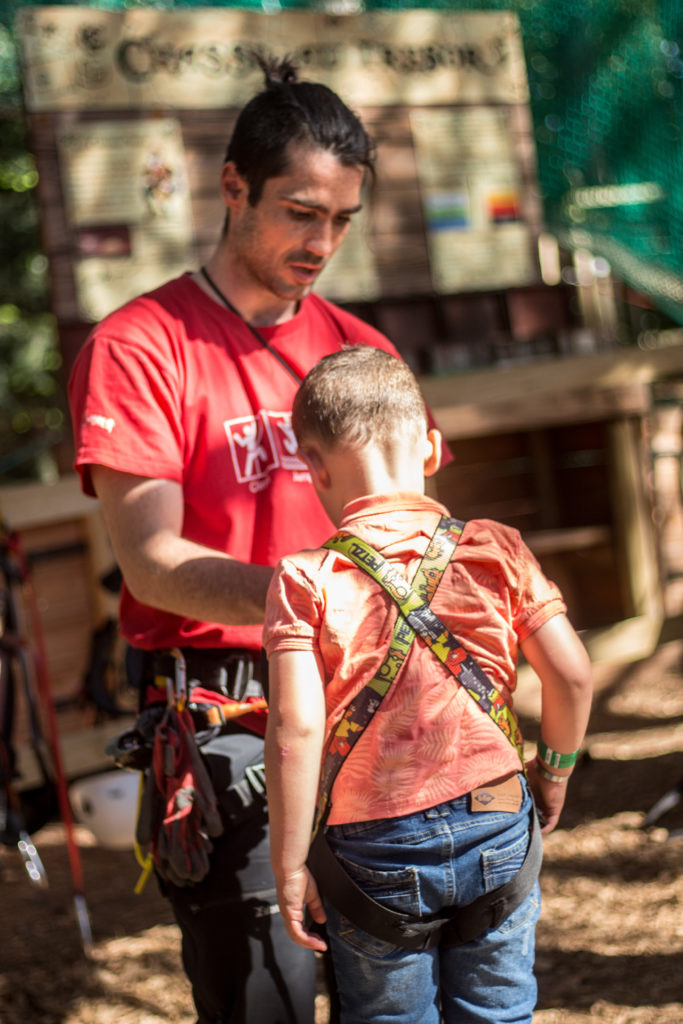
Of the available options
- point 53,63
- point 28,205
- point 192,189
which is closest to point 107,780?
point 192,189

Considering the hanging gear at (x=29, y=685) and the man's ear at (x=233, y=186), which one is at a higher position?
the man's ear at (x=233, y=186)

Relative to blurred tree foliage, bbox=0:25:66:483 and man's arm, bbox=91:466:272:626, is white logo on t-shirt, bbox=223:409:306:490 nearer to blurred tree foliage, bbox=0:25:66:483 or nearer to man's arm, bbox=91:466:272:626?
man's arm, bbox=91:466:272:626

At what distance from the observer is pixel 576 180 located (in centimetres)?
618

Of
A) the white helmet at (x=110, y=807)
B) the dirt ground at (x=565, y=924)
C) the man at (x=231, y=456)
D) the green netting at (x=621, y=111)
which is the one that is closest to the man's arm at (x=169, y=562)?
the man at (x=231, y=456)

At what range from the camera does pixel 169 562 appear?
1.71 metres

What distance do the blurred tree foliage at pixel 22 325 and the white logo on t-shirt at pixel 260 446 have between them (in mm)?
9112

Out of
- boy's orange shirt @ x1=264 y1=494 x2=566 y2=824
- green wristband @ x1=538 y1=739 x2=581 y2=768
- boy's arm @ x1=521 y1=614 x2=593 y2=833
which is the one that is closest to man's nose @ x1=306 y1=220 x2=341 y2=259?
boy's orange shirt @ x1=264 y1=494 x2=566 y2=824

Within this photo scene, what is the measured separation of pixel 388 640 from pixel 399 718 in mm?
117

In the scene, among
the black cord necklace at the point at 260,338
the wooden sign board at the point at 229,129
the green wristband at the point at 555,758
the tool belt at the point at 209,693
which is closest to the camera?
the green wristband at the point at 555,758

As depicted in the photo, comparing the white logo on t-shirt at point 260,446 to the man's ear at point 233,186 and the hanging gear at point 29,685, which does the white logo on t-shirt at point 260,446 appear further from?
the hanging gear at point 29,685

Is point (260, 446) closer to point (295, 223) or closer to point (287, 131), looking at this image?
point (295, 223)

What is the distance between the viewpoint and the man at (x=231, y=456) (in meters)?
1.75

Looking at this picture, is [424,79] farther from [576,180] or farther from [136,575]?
[136,575]

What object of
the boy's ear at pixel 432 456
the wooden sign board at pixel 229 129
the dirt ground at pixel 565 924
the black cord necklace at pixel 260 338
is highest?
the wooden sign board at pixel 229 129
